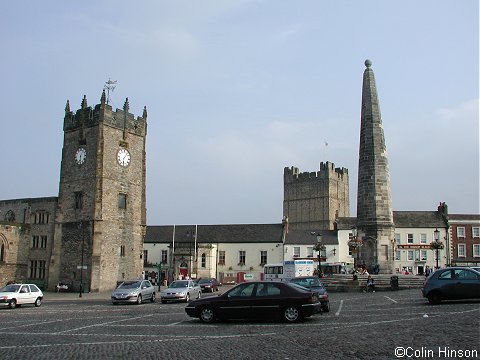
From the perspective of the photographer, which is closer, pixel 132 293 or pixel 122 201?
pixel 132 293

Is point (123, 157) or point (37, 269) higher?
point (123, 157)

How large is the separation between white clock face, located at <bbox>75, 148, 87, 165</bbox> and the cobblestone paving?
38.0 meters

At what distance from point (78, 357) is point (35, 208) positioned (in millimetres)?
52360

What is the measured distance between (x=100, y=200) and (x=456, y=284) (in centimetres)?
4019

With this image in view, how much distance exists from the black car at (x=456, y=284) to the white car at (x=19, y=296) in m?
21.7

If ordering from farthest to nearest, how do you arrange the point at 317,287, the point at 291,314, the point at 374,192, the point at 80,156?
the point at 80,156
the point at 374,192
the point at 317,287
the point at 291,314

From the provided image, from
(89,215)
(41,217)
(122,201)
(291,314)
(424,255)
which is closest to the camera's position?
(291,314)

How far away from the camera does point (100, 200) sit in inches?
2188

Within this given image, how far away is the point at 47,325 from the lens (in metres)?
19.6

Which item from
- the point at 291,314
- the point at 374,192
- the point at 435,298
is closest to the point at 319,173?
the point at 374,192

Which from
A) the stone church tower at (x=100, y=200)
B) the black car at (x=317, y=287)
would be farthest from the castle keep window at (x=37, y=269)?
the black car at (x=317, y=287)
